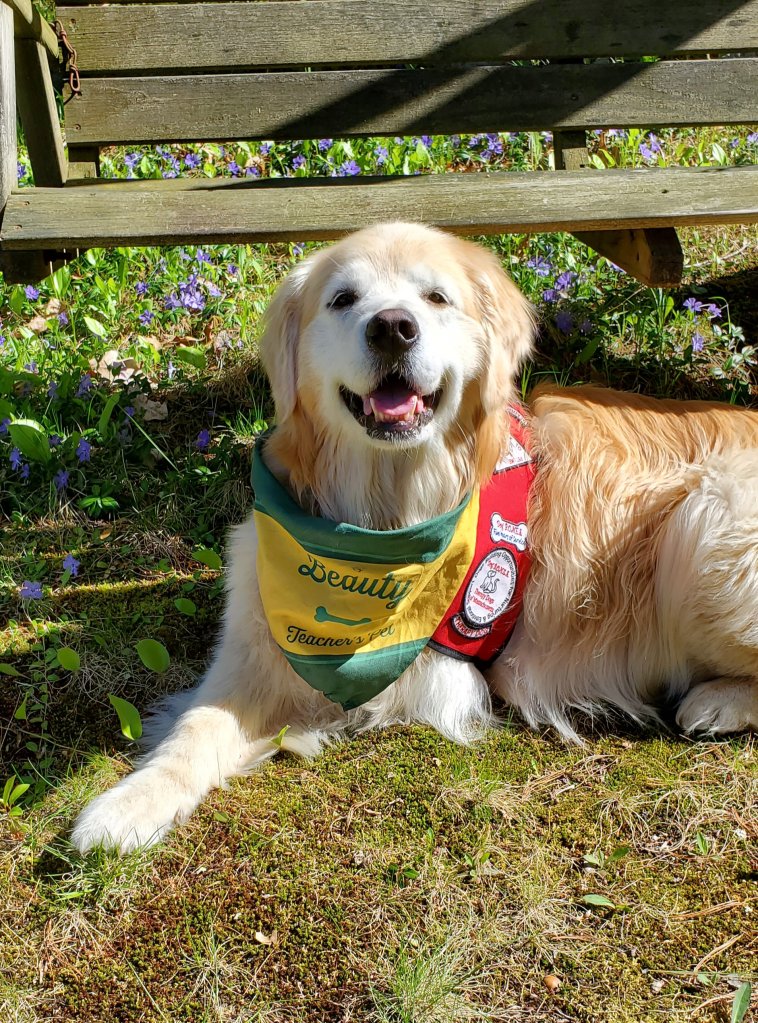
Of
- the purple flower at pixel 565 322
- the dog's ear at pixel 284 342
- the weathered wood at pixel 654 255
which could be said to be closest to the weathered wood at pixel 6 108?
the dog's ear at pixel 284 342

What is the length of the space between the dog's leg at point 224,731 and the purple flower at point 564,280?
2.26 metres

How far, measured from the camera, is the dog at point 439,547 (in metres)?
2.51

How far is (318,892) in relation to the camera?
2314 mm

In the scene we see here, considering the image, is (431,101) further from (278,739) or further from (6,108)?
(278,739)

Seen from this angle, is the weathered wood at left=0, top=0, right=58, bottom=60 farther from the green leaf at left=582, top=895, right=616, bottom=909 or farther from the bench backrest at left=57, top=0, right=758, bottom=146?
the green leaf at left=582, top=895, right=616, bottom=909

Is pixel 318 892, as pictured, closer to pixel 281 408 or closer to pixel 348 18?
pixel 281 408

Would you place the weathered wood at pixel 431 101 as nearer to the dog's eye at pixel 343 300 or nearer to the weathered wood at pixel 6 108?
the weathered wood at pixel 6 108

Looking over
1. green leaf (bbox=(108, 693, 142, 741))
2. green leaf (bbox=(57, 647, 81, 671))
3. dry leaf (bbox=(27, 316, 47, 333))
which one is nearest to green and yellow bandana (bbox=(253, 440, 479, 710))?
green leaf (bbox=(108, 693, 142, 741))

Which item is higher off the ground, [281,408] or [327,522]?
[281,408]

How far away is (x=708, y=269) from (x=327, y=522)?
3.26 m

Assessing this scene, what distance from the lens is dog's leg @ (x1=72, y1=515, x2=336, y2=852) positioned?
237cm

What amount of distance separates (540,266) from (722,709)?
8.36 feet

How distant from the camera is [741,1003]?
2.05 m

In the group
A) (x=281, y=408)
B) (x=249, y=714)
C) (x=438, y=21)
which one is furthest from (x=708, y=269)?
(x=249, y=714)
